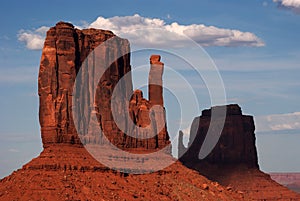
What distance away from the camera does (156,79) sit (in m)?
132

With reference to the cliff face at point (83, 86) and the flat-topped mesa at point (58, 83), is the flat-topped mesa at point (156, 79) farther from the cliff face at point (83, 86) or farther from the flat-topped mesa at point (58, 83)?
the flat-topped mesa at point (58, 83)

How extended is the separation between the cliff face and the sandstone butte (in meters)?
0.12

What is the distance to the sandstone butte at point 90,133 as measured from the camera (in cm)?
10181

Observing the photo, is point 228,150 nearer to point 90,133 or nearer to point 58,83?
point 90,133

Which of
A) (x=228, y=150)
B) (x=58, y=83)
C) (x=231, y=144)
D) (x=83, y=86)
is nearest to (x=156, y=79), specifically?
(x=83, y=86)

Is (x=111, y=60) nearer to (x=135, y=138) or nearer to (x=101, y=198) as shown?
(x=135, y=138)

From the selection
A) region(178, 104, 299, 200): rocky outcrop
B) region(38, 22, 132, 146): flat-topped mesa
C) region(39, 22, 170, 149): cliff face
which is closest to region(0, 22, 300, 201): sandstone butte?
region(38, 22, 132, 146): flat-topped mesa

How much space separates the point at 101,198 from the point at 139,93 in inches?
1132

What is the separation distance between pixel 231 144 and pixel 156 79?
1974 inches

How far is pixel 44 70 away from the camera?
109m

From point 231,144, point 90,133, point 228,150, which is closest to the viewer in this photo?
point 90,133

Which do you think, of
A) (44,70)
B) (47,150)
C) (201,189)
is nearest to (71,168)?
(47,150)

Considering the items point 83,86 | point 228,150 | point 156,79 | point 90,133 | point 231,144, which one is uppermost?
Answer: point 156,79

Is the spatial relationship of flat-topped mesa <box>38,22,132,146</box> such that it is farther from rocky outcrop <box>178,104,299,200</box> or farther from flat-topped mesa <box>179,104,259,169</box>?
flat-topped mesa <box>179,104,259,169</box>
